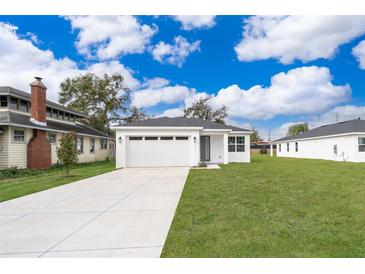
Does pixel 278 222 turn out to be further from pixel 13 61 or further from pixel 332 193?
pixel 13 61

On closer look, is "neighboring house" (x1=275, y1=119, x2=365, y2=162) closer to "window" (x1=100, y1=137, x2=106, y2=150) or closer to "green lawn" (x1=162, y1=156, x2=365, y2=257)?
"green lawn" (x1=162, y1=156, x2=365, y2=257)

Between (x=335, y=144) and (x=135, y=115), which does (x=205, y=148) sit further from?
(x=135, y=115)

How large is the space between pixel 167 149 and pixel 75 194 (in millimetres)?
10637

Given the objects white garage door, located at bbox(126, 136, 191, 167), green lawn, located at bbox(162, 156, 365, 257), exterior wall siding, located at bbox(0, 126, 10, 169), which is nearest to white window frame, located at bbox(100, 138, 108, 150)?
white garage door, located at bbox(126, 136, 191, 167)

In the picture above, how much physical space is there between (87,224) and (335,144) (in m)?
25.6

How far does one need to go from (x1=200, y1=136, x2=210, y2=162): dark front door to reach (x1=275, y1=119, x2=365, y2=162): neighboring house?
39.7 ft

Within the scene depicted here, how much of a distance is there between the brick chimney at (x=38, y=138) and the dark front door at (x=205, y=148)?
11111mm

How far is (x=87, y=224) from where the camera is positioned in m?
5.07

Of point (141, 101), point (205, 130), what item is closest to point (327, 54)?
point (205, 130)

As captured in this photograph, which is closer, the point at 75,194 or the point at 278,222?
the point at 278,222

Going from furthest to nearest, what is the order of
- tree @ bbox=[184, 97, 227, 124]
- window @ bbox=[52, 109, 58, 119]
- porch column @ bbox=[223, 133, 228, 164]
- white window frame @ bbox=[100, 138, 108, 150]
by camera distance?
1. tree @ bbox=[184, 97, 227, 124]
2. white window frame @ bbox=[100, 138, 108, 150]
3. window @ bbox=[52, 109, 58, 119]
4. porch column @ bbox=[223, 133, 228, 164]

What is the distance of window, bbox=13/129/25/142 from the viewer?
15.9 m
